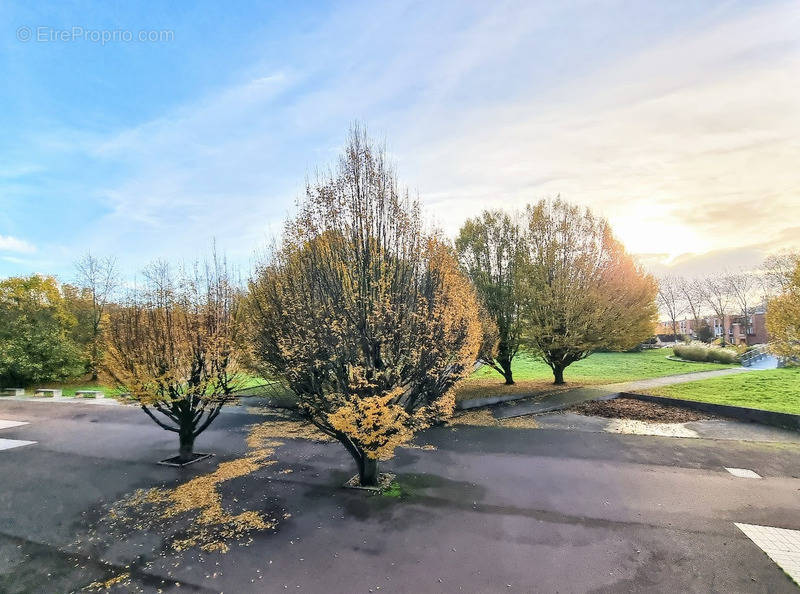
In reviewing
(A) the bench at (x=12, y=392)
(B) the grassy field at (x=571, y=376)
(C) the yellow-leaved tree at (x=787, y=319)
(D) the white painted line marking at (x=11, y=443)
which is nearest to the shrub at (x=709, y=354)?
(B) the grassy field at (x=571, y=376)

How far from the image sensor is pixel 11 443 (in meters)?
14.7

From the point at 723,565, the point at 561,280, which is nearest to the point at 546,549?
the point at 723,565

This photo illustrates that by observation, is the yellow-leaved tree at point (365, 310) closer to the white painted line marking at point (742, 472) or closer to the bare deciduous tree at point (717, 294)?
the white painted line marking at point (742, 472)

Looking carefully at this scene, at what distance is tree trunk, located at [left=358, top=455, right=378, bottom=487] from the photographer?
9.23m

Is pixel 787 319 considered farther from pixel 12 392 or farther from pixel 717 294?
pixel 717 294

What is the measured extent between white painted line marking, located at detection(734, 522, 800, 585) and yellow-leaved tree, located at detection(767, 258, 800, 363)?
1105 centimetres

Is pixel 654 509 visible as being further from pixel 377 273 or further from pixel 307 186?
pixel 307 186

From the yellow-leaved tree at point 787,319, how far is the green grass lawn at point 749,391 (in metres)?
2.07

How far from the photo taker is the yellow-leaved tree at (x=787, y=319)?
14.5 meters

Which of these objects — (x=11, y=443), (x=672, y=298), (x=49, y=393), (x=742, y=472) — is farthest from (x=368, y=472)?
(x=672, y=298)

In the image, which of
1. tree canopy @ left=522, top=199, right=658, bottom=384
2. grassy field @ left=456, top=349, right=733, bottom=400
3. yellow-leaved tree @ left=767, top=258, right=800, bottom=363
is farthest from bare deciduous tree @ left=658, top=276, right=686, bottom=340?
yellow-leaved tree @ left=767, top=258, right=800, bottom=363

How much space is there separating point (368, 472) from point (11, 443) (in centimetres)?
1452

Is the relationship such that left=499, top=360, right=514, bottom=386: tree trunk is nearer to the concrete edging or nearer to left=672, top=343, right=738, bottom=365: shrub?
the concrete edging

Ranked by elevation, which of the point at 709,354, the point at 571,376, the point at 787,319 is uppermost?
the point at 787,319
